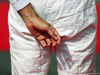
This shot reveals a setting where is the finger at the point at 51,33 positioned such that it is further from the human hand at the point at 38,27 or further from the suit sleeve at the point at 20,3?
the suit sleeve at the point at 20,3

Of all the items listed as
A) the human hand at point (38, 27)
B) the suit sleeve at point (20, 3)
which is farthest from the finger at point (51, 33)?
the suit sleeve at point (20, 3)

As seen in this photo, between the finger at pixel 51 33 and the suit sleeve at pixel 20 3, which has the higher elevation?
the suit sleeve at pixel 20 3

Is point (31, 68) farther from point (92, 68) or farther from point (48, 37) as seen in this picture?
point (92, 68)

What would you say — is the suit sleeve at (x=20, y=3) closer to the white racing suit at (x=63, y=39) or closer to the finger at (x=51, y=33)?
the white racing suit at (x=63, y=39)

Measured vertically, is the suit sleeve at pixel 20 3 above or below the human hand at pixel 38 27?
above

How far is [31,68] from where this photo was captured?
0.90 m

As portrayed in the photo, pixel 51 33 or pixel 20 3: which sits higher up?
pixel 20 3

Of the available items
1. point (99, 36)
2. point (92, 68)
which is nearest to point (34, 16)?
point (92, 68)

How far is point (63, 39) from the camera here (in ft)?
2.83

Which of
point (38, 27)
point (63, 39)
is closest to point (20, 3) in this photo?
point (38, 27)

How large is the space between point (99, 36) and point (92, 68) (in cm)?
150

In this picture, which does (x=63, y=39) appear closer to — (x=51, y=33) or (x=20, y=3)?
(x=51, y=33)

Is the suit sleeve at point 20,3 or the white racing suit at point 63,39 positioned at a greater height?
the suit sleeve at point 20,3

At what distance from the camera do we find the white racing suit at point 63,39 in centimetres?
82
